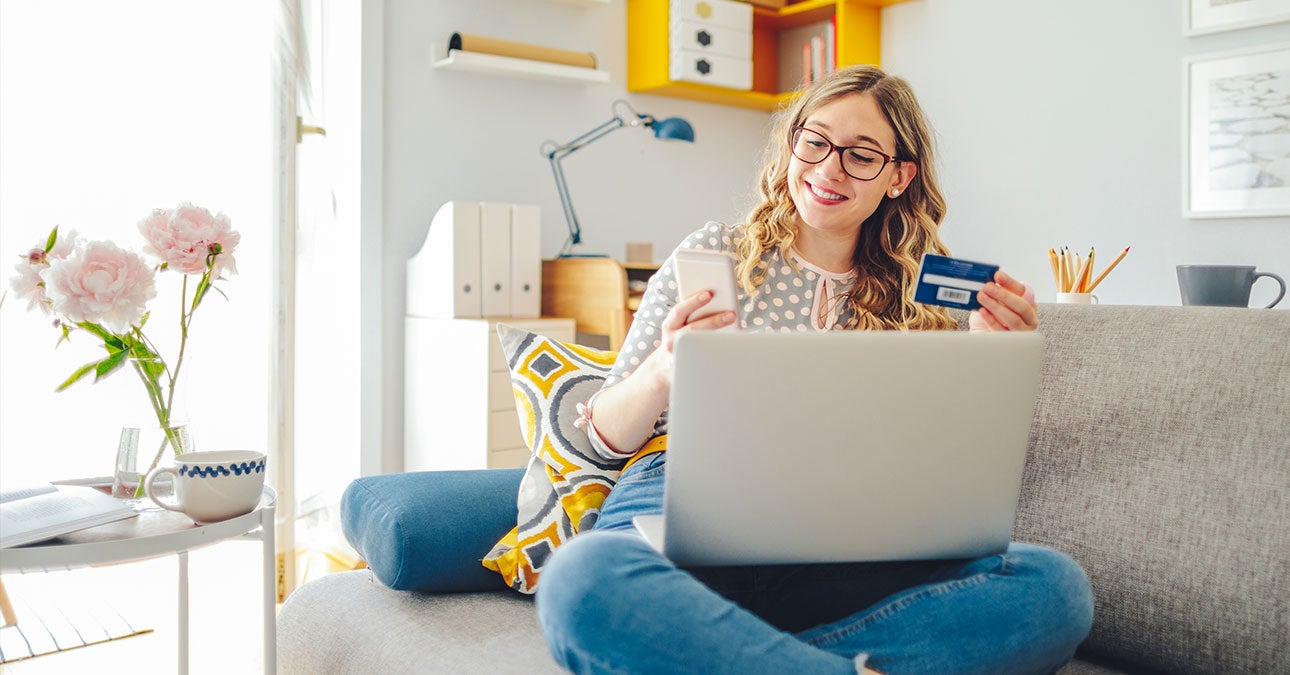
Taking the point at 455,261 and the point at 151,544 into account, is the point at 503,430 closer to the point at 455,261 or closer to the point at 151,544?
the point at 455,261

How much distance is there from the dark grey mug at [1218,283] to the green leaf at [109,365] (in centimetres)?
168

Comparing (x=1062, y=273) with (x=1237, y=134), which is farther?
(x=1237, y=134)


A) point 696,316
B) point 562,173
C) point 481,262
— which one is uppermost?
point 562,173

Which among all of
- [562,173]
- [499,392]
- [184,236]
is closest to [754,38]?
[562,173]

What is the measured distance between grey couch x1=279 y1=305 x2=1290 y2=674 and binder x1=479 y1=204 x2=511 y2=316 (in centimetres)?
139

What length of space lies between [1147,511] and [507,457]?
66.2 inches

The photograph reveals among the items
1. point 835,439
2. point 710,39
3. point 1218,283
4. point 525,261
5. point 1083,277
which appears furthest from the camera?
point 710,39

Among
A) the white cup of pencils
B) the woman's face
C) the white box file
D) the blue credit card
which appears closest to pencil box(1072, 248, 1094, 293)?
the white cup of pencils

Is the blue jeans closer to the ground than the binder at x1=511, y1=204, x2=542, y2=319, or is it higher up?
closer to the ground

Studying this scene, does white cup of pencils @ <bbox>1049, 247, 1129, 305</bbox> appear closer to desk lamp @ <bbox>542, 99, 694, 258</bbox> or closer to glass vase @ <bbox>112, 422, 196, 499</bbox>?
desk lamp @ <bbox>542, 99, 694, 258</bbox>

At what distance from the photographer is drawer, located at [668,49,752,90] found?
3217 millimetres

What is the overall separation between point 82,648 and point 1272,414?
2.21m

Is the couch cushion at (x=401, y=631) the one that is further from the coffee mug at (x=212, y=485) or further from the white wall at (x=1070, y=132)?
the white wall at (x=1070, y=132)

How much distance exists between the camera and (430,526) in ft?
4.42
